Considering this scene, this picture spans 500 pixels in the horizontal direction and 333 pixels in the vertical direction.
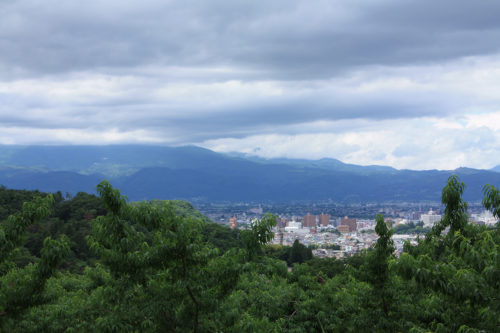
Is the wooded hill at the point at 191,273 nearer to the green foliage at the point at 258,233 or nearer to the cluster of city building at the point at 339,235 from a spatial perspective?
the green foliage at the point at 258,233

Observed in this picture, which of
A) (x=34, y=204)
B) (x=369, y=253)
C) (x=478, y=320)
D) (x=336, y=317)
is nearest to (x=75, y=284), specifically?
(x=34, y=204)

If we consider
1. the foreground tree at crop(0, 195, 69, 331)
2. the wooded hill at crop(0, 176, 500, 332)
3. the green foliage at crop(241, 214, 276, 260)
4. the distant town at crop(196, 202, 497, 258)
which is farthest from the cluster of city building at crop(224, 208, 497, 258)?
the foreground tree at crop(0, 195, 69, 331)

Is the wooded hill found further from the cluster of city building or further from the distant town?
the cluster of city building

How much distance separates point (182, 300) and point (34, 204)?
138 inches

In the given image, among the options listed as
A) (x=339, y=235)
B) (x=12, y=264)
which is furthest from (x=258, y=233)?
(x=339, y=235)

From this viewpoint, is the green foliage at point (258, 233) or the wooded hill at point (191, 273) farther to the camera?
the green foliage at point (258, 233)

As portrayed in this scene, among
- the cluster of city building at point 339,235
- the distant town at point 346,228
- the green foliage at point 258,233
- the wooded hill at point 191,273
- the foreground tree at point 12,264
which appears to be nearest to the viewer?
the wooded hill at point 191,273

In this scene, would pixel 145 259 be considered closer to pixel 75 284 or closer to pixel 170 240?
pixel 170 240

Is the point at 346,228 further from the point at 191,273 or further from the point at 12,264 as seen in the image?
the point at 12,264

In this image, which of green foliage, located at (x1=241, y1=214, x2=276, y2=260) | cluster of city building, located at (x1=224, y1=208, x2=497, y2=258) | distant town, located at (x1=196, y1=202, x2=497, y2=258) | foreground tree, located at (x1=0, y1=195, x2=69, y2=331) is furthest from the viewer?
cluster of city building, located at (x1=224, y1=208, x2=497, y2=258)

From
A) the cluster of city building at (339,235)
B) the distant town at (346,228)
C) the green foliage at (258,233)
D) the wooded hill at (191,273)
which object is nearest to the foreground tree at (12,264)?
the wooded hill at (191,273)

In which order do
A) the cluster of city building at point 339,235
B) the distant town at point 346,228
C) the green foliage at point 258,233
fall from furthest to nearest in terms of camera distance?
the cluster of city building at point 339,235 < the distant town at point 346,228 < the green foliage at point 258,233

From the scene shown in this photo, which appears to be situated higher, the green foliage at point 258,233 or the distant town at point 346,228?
the green foliage at point 258,233

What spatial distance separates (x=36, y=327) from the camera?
10148 millimetres
